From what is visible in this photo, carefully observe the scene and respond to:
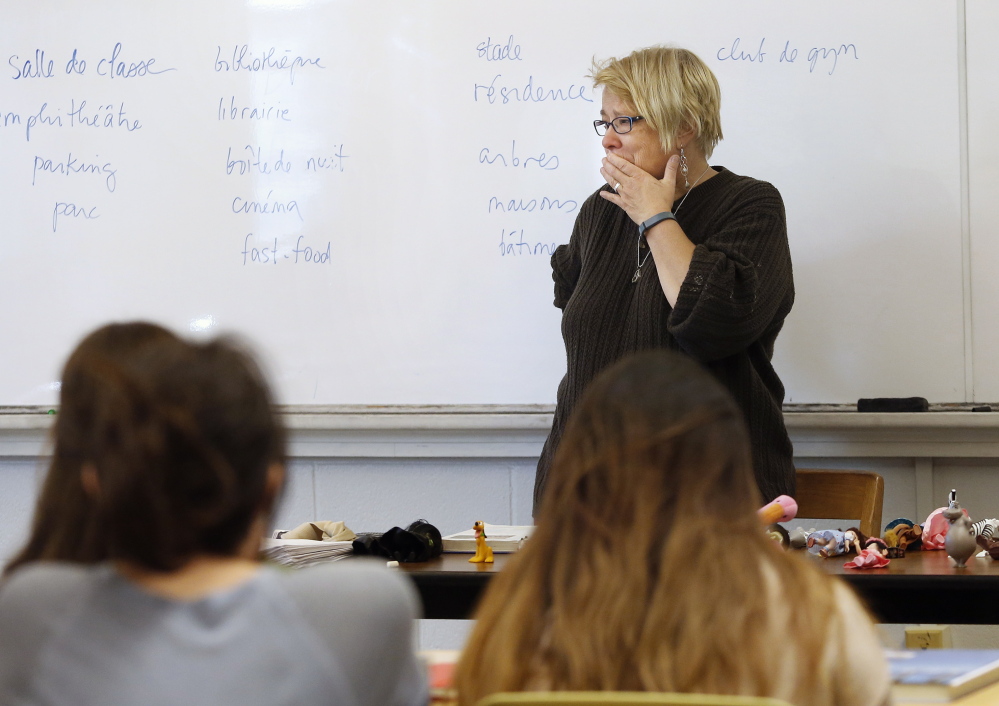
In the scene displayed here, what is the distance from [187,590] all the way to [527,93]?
6.99ft

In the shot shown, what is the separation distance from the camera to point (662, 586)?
2.87 feet

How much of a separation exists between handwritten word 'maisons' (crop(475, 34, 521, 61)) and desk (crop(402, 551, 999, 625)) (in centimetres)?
149

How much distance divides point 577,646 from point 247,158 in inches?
89.6

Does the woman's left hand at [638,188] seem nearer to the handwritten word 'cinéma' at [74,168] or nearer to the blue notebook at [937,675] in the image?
the blue notebook at [937,675]

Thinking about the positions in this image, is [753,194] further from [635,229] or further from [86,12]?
[86,12]

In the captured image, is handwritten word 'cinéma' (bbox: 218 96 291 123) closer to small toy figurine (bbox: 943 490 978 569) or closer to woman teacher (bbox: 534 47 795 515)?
woman teacher (bbox: 534 47 795 515)

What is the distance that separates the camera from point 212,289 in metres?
2.90

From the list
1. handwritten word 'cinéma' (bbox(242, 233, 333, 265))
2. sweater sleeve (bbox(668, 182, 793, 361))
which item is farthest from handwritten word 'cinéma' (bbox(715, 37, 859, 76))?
handwritten word 'cinéma' (bbox(242, 233, 333, 265))

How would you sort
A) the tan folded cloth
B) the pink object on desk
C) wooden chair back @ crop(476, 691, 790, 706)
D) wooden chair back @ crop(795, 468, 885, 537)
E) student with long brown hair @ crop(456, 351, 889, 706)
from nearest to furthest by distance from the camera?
1. wooden chair back @ crop(476, 691, 790, 706)
2. student with long brown hair @ crop(456, 351, 889, 706)
3. the pink object on desk
4. the tan folded cloth
5. wooden chair back @ crop(795, 468, 885, 537)

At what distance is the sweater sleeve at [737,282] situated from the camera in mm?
1983

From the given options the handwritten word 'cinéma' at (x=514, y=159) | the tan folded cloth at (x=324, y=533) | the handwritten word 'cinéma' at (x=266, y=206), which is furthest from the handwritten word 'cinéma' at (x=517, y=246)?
the tan folded cloth at (x=324, y=533)

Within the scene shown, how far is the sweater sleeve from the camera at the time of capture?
1983 millimetres

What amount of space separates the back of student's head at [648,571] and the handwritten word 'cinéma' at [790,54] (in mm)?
1906

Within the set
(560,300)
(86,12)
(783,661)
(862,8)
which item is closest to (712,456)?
(783,661)
